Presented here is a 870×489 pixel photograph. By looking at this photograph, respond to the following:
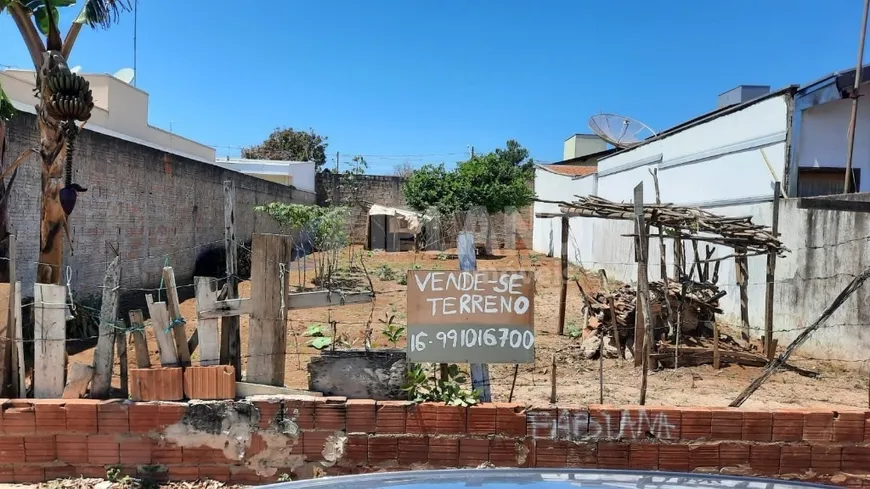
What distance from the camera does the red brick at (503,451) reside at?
3.86 meters

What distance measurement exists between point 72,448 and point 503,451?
113 inches

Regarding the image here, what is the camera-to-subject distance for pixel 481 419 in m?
3.84

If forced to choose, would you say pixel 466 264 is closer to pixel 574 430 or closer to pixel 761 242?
pixel 574 430

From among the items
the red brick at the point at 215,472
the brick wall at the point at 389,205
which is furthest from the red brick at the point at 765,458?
the brick wall at the point at 389,205

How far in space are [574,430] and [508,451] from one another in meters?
0.47

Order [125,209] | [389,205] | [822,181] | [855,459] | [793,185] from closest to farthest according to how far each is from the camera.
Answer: [855,459] < [793,185] < [822,181] < [125,209] < [389,205]

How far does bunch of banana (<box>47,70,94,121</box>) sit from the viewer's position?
183 inches

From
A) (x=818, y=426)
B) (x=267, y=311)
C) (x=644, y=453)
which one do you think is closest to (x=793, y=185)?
(x=818, y=426)

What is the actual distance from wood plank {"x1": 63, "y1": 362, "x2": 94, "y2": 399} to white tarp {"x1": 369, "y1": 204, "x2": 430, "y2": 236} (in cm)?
2076

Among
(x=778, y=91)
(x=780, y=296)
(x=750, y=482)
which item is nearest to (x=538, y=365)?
(x=780, y=296)

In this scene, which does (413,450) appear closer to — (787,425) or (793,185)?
(787,425)

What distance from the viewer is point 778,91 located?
8.91m

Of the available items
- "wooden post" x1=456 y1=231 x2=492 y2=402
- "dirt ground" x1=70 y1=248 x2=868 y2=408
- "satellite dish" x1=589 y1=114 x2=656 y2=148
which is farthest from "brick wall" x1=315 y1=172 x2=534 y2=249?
"wooden post" x1=456 y1=231 x2=492 y2=402

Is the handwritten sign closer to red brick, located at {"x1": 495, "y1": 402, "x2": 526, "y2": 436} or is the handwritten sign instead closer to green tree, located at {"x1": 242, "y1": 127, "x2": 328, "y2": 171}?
red brick, located at {"x1": 495, "y1": 402, "x2": 526, "y2": 436}
